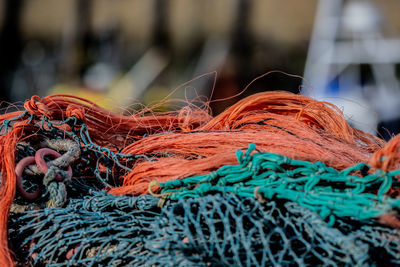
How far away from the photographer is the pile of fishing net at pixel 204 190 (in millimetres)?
720

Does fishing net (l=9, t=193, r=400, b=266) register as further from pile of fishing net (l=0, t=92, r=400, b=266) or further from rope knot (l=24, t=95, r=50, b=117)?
rope knot (l=24, t=95, r=50, b=117)

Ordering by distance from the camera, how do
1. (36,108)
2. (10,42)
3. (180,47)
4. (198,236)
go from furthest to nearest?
(10,42) → (180,47) → (36,108) → (198,236)

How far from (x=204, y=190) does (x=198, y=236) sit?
0.10m

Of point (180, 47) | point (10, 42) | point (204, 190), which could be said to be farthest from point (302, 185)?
point (10, 42)

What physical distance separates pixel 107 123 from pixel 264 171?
56cm

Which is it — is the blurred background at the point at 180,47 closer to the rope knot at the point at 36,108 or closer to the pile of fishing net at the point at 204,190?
the pile of fishing net at the point at 204,190

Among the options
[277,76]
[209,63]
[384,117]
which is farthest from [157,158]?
[209,63]

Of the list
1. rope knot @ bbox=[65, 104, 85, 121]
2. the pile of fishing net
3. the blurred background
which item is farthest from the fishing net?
the blurred background

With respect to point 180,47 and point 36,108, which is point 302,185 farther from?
point 180,47

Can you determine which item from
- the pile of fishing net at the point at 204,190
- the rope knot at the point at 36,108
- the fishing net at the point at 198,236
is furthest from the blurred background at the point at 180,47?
the fishing net at the point at 198,236

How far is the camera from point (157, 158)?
1.01 meters

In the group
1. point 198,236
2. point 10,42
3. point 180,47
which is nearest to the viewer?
point 198,236

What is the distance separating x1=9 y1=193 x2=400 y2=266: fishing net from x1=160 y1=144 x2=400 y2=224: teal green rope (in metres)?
0.02

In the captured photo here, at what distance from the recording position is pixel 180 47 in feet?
17.8
